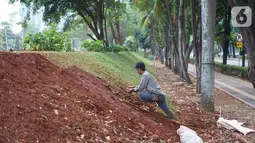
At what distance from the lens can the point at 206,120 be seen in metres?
8.61

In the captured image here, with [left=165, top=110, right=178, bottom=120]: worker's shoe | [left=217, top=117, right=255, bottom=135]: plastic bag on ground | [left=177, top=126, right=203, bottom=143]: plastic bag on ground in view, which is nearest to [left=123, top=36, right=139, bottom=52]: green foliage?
[left=165, top=110, right=178, bottom=120]: worker's shoe

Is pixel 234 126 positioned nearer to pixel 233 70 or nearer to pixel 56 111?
pixel 56 111

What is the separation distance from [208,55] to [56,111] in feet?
21.3

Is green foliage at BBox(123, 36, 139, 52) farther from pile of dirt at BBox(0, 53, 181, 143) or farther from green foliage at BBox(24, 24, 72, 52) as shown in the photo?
pile of dirt at BBox(0, 53, 181, 143)

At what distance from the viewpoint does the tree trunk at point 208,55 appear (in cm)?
1010

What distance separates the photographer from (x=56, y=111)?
484 cm

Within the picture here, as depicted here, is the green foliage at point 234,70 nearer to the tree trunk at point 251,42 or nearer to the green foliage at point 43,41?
the green foliage at point 43,41

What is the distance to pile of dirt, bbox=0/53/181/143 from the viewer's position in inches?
162

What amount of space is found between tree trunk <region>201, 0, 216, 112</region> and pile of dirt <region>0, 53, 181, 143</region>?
3313 mm

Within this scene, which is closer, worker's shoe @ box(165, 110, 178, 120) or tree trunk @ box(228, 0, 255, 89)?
tree trunk @ box(228, 0, 255, 89)

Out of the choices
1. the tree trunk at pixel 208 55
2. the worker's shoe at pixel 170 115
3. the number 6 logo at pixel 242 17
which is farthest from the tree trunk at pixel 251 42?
the tree trunk at pixel 208 55

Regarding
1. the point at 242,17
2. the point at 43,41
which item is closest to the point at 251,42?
the point at 242,17

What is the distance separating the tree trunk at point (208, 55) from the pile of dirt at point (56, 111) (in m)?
3.31

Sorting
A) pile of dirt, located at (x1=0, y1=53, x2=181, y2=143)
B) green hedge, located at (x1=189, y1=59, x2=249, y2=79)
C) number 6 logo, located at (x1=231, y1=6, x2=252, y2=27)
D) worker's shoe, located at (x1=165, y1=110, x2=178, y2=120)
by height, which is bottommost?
green hedge, located at (x1=189, y1=59, x2=249, y2=79)
